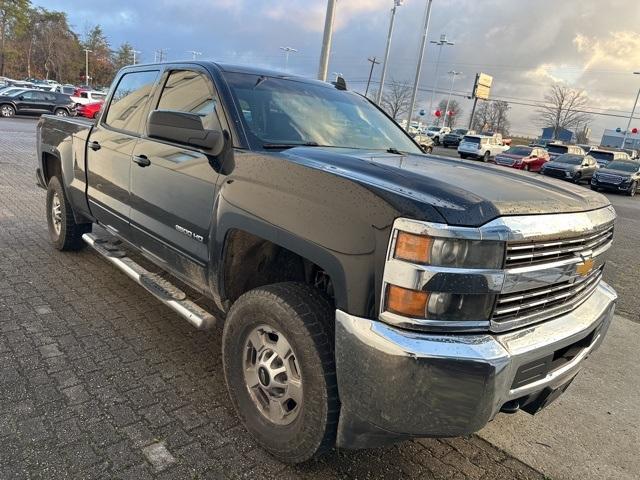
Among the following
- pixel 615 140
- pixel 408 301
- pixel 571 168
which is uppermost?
Result: pixel 615 140

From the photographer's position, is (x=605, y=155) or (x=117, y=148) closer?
(x=117, y=148)

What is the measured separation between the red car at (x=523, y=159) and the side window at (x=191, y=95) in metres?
25.0

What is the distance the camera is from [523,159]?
26.8 metres

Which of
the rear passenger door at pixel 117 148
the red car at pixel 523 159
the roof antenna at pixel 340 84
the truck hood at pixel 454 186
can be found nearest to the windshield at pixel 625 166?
the red car at pixel 523 159

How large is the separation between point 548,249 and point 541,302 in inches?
9.4

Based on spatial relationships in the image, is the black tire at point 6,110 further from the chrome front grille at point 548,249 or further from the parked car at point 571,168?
the chrome front grille at point 548,249

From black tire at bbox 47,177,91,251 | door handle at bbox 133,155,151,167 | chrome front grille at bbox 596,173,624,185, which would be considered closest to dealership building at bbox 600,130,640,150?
chrome front grille at bbox 596,173,624,185

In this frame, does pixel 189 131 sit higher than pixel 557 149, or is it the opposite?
pixel 189 131

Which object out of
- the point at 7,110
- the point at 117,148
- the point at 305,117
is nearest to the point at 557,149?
the point at 7,110

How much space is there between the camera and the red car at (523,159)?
2658cm

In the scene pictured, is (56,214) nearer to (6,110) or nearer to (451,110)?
(6,110)

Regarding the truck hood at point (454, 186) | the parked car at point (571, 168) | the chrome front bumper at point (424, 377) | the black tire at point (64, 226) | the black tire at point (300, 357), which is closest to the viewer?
the chrome front bumper at point (424, 377)

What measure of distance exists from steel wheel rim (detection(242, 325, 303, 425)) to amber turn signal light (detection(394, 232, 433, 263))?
73cm

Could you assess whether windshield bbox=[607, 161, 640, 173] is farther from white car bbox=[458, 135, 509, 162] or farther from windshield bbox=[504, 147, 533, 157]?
white car bbox=[458, 135, 509, 162]
